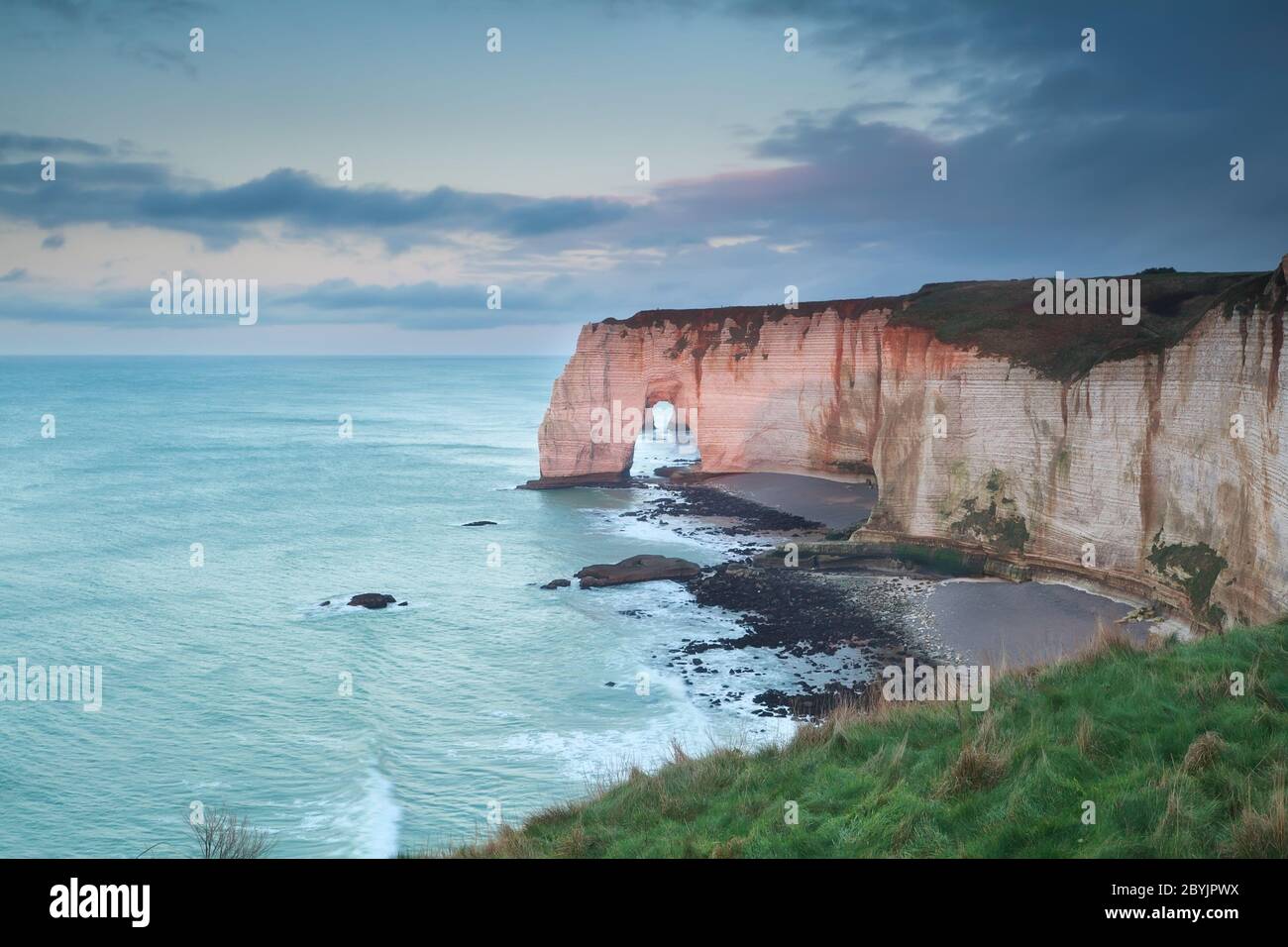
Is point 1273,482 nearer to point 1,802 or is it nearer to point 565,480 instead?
point 1,802

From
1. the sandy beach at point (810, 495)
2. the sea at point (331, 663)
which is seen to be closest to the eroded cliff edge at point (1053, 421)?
the sandy beach at point (810, 495)

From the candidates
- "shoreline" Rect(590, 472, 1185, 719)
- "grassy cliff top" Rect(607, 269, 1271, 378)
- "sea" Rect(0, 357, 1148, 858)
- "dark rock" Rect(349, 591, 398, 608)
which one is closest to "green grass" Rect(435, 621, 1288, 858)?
"sea" Rect(0, 357, 1148, 858)

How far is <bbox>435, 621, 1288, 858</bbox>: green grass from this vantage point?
22.8 feet

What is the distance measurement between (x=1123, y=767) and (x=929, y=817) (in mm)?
1806

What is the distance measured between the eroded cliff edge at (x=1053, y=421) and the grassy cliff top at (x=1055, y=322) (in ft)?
0.22

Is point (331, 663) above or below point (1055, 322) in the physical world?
below

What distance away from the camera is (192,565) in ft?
117

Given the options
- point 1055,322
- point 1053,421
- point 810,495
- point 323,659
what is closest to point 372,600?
point 323,659

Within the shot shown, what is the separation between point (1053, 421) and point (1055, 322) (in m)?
4.15

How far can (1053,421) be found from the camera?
27078 millimetres

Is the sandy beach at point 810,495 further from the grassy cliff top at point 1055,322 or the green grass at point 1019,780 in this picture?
→ the green grass at point 1019,780

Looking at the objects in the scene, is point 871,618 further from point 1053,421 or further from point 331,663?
point 331,663

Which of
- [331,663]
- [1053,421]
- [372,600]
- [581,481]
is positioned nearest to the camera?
[331,663]

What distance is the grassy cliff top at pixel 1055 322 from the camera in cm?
2667
